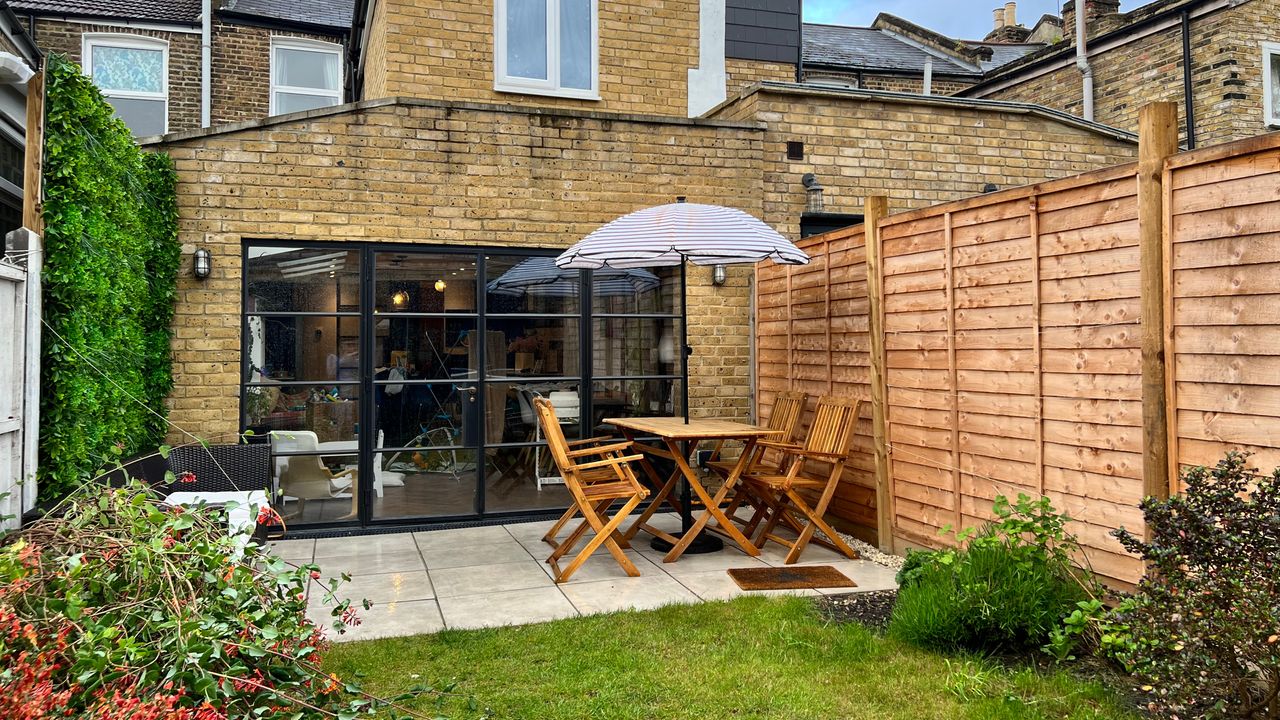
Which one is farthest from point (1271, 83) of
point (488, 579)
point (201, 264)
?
point (201, 264)

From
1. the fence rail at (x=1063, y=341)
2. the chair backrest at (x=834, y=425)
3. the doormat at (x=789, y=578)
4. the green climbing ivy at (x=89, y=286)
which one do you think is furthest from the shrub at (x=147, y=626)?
the chair backrest at (x=834, y=425)

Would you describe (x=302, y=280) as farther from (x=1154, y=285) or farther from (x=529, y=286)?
(x=1154, y=285)

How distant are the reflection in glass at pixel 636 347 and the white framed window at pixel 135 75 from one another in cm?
990

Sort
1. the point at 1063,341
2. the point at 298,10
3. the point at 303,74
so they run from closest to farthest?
the point at 1063,341
the point at 303,74
the point at 298,10

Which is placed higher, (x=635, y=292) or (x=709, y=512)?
(x=635, y=292)

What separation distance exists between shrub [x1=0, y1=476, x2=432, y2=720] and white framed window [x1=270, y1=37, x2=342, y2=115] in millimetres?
12967

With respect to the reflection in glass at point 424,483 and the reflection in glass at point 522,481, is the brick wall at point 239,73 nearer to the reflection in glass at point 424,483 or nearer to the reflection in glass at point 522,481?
the reflection in glass at point 424,483

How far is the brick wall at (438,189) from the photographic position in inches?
259

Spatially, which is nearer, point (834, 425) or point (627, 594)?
point (627, 594)

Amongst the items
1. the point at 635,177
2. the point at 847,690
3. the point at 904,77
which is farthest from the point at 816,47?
the point at 847,690

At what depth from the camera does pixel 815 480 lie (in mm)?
6070

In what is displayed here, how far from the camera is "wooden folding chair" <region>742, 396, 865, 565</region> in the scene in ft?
19.0

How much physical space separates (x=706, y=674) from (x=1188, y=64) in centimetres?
1280


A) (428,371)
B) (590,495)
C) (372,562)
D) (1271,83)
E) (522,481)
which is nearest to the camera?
(590,495)
